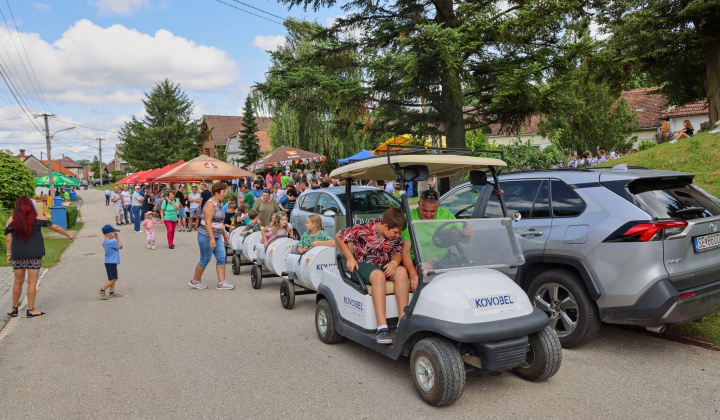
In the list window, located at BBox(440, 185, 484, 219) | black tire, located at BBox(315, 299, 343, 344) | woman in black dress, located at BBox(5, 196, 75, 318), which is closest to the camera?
black tire, located at BBox(315, 299, 343, 344)

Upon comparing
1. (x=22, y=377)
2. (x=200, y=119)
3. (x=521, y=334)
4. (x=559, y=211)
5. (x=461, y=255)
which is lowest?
(x=22, y=377)

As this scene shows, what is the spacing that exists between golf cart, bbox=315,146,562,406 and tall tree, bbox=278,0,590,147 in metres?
7.31

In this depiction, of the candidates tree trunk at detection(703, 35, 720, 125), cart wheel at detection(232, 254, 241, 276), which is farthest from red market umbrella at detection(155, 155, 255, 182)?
tree trunk at detection(703, 35, 720, 125)

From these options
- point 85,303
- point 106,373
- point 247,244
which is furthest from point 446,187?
point 106,373

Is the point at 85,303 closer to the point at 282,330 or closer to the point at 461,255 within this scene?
the point at 282,330

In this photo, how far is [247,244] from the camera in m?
9.59

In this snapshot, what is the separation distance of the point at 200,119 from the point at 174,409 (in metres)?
65.6

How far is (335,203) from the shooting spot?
11.7 m

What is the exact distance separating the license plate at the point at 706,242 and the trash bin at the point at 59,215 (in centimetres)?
2268

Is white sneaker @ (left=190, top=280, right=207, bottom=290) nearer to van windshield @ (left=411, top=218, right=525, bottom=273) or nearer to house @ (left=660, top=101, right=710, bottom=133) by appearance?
van windshield @ (left=411, top=218, right=525, bottom=273)

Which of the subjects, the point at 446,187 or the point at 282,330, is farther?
the point at 446,187

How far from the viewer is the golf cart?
382 centimetres

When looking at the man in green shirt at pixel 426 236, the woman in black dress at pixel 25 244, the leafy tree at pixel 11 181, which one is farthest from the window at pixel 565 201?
the leafy tree at pixel 11 181

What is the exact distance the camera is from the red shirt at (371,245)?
4.83 m
